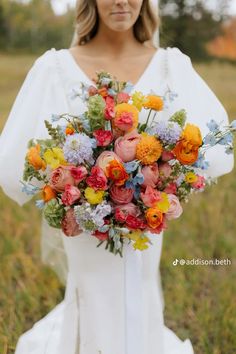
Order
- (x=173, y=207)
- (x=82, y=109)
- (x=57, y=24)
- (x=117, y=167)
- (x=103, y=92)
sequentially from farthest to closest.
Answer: (x=57, y=24) < (x=82, y=109) < (x=103, y=92) < (x=173, y=207) < (x=117, y=167)

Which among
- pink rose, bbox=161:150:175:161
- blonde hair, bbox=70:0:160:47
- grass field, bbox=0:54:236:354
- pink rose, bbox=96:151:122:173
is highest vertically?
blonde hair, bbox=70:0:160:47

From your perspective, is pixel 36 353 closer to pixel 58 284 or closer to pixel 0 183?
pixel 58 284

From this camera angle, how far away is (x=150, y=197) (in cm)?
214

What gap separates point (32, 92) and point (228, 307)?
6.04ft

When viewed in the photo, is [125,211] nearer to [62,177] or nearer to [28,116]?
[62,177]

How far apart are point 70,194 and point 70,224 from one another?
0.16m

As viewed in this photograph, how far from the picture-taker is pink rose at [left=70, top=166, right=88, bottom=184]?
212 centimetres

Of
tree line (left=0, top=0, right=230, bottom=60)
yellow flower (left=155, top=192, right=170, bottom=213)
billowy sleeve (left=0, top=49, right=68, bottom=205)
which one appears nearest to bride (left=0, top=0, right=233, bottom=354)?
billowy sleeve (left=0, top=49, right=68, bottom=205)

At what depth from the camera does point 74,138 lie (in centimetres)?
212

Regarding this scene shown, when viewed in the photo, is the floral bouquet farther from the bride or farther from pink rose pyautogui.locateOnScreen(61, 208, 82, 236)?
the bride

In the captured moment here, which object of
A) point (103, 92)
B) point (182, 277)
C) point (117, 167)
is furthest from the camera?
point (182, 277)

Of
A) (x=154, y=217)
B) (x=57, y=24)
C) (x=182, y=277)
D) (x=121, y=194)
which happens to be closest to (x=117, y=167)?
(x=121, y=194)

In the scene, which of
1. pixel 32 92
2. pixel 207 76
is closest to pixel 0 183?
pixel 32 92

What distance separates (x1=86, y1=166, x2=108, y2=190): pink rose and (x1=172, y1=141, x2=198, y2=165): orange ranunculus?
298mm
